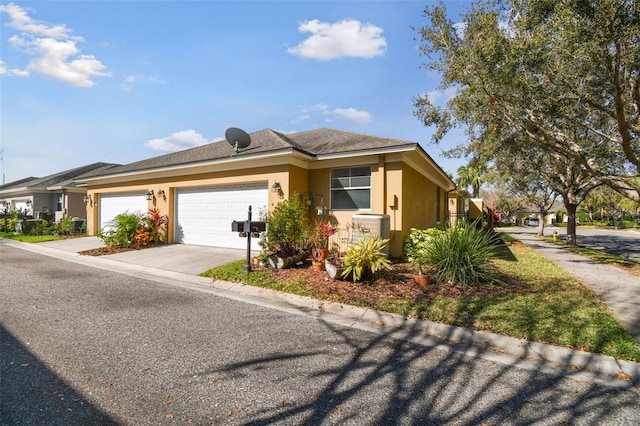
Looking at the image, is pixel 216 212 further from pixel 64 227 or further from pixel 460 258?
pixel 64 227

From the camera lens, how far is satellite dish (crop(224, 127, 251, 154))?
34.1 ft

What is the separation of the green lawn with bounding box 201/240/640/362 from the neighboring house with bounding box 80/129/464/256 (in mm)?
3192

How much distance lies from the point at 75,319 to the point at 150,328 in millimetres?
1333

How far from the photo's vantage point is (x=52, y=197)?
22.5 meters

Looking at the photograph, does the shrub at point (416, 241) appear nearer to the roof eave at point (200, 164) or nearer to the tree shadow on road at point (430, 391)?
the roof eave at point (200, 164)

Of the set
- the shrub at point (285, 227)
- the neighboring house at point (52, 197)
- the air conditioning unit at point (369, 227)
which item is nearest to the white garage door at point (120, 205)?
the neighboring house at point (52, 197)

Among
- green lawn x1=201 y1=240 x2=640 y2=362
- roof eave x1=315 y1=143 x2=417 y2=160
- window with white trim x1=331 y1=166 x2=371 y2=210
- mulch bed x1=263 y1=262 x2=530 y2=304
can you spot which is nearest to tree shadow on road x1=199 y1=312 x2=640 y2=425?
green lawn x1=201 y1=240 x2=640 y2=362

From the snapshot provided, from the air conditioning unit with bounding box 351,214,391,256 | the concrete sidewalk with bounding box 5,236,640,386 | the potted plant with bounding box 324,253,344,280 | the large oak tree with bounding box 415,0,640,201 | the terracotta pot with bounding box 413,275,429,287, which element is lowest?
the concrete sidewalk with bounding box 5,236,640,386

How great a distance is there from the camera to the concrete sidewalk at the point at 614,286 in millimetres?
4652

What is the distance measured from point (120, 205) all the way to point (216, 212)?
675 cm

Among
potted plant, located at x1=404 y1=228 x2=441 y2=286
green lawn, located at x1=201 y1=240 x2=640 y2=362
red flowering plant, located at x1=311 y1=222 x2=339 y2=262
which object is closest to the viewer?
green lawn, located at x1=201 y1=240 x2=640 y2=362

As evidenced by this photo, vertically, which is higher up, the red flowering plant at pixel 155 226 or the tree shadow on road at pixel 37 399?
the red flowering plant at pixel 155 226

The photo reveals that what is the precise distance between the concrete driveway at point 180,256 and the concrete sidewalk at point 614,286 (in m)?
8.47

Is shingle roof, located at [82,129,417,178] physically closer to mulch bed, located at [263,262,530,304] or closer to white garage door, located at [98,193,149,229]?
white garage door, located at [98,193,149,229]
